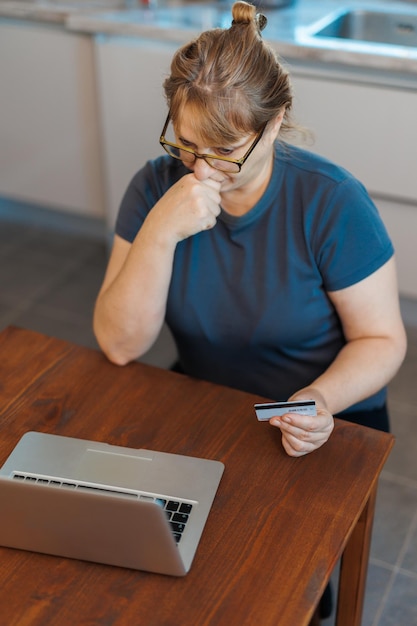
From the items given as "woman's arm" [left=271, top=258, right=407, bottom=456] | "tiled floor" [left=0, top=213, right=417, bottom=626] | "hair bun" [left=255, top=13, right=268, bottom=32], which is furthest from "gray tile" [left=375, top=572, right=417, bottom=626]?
"hair bun" [left=255, top=13, right=268, bottom=32]

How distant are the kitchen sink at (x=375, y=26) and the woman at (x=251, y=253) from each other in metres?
1.39

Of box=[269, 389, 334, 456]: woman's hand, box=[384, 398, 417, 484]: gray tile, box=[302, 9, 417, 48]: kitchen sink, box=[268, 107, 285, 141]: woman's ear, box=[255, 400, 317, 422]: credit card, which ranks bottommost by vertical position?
box=[384, 398, 417, 484]: gray tile

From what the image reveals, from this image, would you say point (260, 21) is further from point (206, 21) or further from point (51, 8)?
point (51, 8)

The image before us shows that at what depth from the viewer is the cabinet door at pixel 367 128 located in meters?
2.23

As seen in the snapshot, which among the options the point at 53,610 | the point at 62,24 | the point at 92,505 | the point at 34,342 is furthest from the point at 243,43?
the point at 62,24

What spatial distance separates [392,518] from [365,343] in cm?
75

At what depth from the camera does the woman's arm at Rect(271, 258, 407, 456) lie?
1275 mm

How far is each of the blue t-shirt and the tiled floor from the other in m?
0.52

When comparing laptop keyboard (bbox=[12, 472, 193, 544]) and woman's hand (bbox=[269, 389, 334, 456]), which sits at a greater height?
woman's hand (bbox=[269, 389, 334, 456])

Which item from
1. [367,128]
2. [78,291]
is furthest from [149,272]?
[78,291]

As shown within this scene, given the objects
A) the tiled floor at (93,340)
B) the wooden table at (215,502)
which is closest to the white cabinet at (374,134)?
the tiled floor at (93,340)

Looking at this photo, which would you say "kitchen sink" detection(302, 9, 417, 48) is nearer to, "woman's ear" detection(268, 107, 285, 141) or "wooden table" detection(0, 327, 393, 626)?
"woman's ear" detection(268, 107, 285, 141)

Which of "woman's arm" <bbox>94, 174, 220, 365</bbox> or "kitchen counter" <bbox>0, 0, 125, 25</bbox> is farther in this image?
"kitchen counter" <bbox>0, 0, 125, 25</bbox>

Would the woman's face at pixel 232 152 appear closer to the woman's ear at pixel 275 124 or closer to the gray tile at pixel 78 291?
the woman's ear at pixel 275 124
